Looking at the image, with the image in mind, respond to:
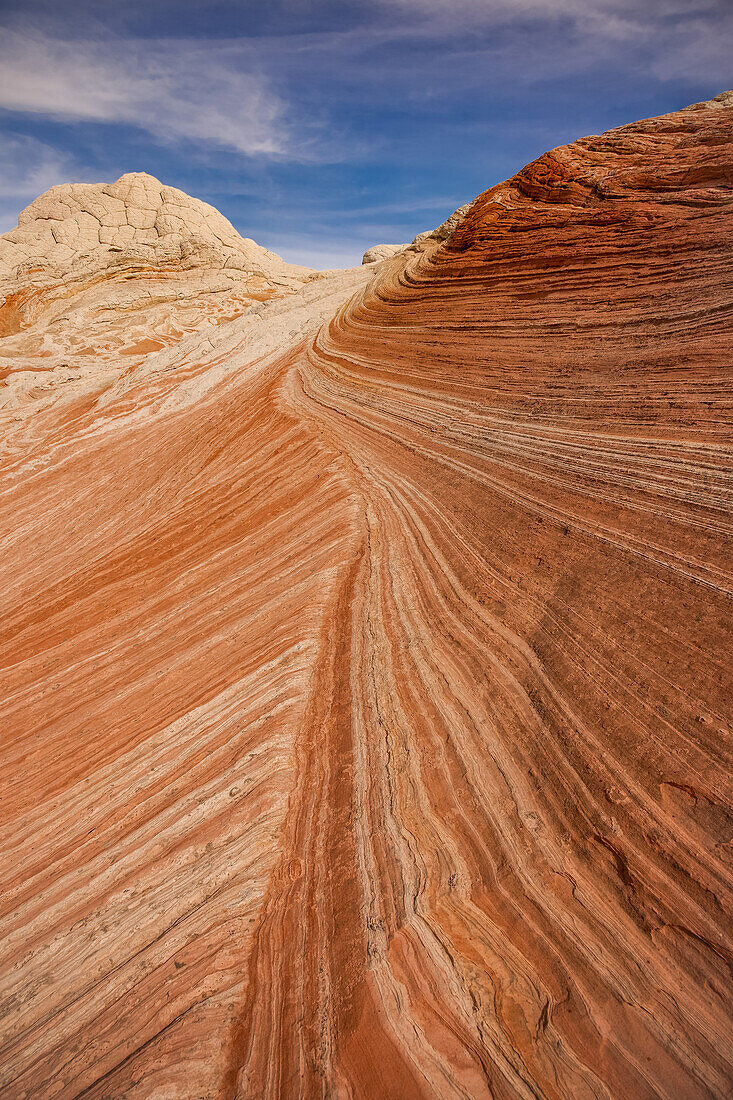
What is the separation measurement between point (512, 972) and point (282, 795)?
1787 mm

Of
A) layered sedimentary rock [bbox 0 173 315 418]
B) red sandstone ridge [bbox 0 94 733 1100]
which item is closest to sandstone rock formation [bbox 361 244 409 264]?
layered sedimentary rock [bbox 0 173 315 418]

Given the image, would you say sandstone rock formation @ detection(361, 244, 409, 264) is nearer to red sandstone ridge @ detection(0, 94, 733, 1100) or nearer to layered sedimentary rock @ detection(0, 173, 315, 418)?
layered sedimentary rock @ detection(0, 173, 315, 418)

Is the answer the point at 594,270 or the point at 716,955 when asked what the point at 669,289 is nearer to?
the point at 594,270

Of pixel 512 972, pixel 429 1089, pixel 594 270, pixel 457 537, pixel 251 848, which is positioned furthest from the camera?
pixel 594 270

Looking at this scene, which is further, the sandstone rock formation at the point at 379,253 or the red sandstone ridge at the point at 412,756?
the sandstone rock formation at the point at 379,253

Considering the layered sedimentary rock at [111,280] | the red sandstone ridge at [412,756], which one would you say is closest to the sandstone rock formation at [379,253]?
the layered sedimentary rock at [111,280]

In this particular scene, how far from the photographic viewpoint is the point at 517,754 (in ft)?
11.6

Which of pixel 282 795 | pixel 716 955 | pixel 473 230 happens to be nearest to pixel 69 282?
pixel 473 230

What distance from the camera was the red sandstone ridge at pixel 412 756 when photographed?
92.1 inches

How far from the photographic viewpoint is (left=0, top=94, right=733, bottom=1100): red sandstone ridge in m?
2.34

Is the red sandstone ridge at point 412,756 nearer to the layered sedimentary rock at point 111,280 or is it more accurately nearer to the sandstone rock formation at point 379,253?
the layered sedimentary rock at point 111,280

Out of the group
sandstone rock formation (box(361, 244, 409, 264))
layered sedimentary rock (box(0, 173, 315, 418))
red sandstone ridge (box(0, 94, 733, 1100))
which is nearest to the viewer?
red sandstone ridge (box(0, 94, 733, 1100))

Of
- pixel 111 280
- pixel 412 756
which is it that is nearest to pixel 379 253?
pixel 111 280

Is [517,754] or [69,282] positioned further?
[69,282]
